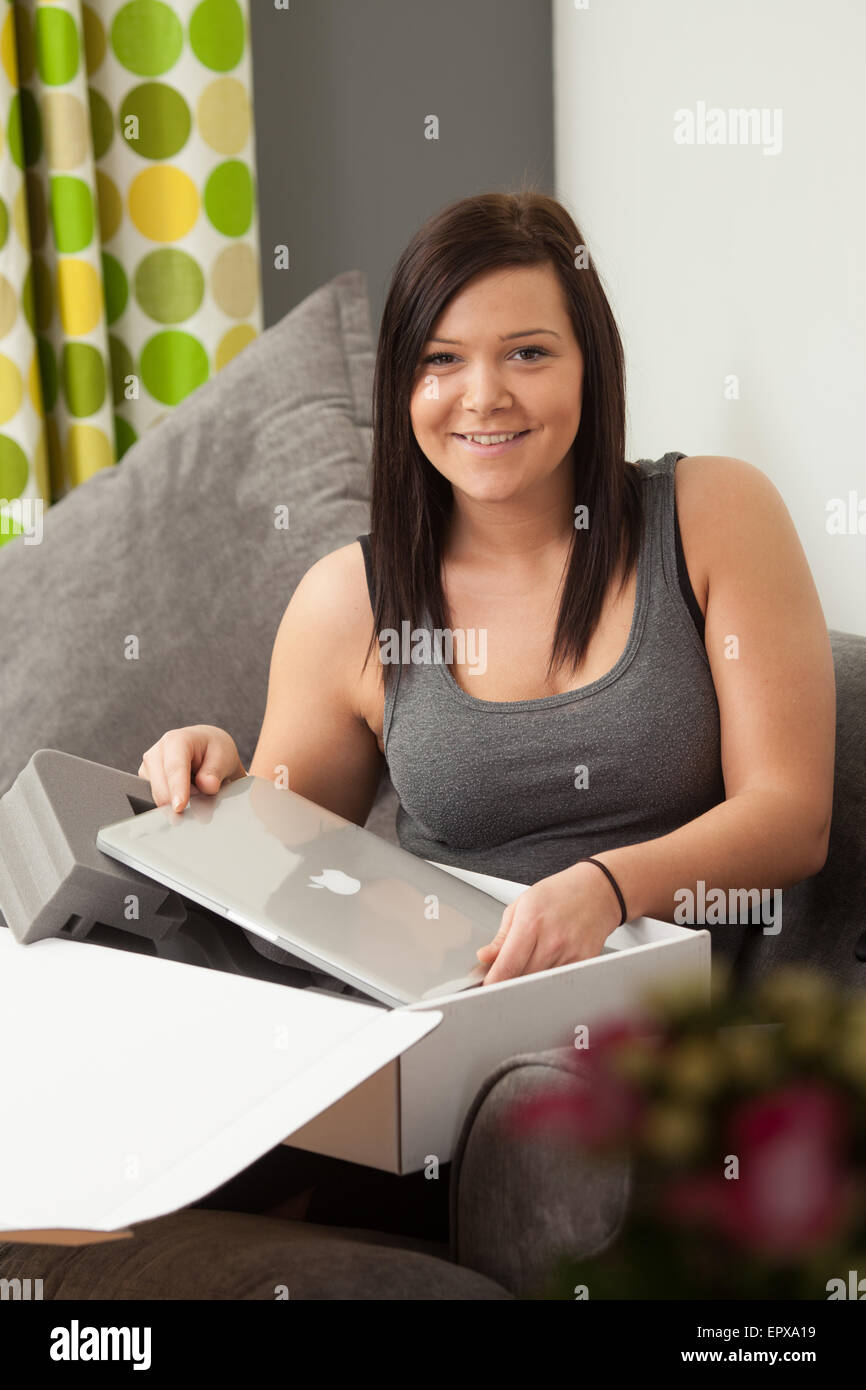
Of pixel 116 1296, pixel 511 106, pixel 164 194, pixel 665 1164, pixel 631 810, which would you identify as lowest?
pixel 116 1296

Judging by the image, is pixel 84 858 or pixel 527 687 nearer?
pixel 84 858

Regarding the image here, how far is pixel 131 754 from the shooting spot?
4.76 ft

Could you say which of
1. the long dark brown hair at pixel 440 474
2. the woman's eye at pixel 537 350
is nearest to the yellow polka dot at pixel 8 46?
the long dark brown hair at pixel 440 474

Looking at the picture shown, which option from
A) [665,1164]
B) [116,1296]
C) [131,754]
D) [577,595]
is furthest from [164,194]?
[665,1164]

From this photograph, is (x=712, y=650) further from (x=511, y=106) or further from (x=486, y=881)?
(x=511, y=106)

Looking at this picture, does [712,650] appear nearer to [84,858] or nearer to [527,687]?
[527,687]

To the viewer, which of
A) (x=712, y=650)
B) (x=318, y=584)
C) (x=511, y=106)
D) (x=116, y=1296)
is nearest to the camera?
(x=116, y=1296)

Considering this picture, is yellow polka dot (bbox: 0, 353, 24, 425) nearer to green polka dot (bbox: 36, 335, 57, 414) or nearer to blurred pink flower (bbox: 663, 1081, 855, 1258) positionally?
green polka dot (bbox: 36, 335, 57, 414)

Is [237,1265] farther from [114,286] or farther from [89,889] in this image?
[114,286]

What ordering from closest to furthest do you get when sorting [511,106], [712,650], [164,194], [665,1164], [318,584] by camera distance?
[665,1164] < [712,650] < [318,584] < [164,194] < [511,106]

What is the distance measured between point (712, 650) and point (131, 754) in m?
0.66

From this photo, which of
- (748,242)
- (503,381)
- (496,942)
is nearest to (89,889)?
(496,942)

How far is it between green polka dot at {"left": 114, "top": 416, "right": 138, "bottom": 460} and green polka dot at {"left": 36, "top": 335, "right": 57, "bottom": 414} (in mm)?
105
